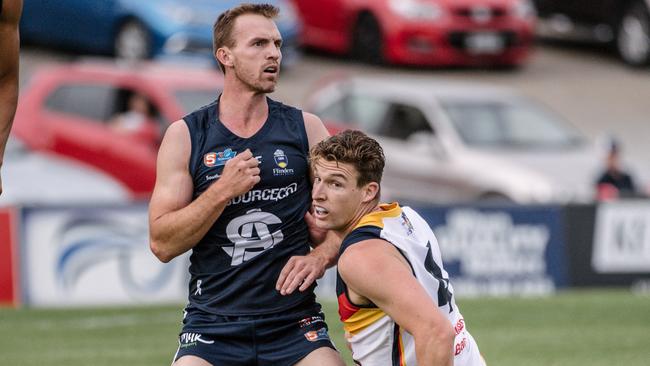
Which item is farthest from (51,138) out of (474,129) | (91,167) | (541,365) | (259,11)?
(259,11)

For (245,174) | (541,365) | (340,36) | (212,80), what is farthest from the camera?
(340,36)

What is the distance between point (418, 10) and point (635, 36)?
4186 millimetres

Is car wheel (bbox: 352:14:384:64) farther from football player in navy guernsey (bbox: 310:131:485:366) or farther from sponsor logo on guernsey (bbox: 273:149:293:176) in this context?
football player in navy guernsey (bbox: 310:131:485:366)

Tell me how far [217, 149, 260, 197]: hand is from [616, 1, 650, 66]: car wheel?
1799 centimetres

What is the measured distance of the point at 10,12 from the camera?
6066 mm

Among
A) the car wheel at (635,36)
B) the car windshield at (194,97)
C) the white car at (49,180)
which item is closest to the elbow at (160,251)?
the white car at (49,180)

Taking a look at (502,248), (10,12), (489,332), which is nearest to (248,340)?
(10,12)

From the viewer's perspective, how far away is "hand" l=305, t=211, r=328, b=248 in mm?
6477

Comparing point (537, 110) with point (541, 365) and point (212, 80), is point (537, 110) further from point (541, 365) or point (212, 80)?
point (541, 365)

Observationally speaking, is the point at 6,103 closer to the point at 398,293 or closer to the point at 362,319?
the point at 362,319

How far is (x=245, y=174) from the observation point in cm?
605

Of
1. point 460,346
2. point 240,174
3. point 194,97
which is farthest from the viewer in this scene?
point 194,97

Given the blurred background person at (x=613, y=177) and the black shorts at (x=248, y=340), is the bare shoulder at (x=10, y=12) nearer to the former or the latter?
the black shorts at (x=248, y=340)

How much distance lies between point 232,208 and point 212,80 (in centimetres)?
1110
